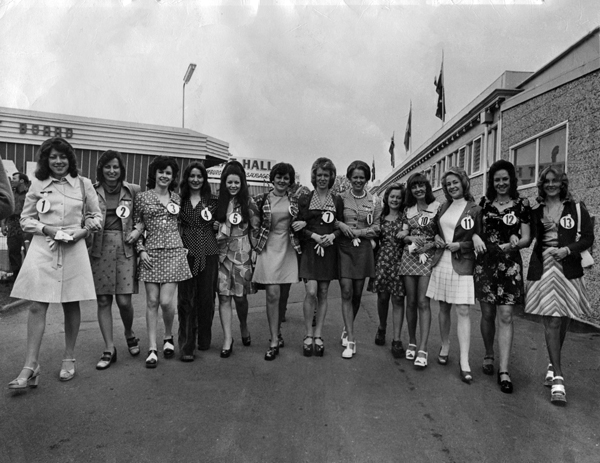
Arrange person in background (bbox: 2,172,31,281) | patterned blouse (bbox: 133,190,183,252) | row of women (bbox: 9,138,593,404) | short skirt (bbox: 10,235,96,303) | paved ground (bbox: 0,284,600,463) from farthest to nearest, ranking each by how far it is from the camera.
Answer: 1. person in background (bbox: 2,172,31,281)
2. patterned blouse (bbox: 133,190,183,252)
3. row of women (bbox: 9,138,593,404)
4. short skirt (bbox: 10,235,96,303)
5. paved ground (bbox: 0,284,600,463)

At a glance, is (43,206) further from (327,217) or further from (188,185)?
(327,217)

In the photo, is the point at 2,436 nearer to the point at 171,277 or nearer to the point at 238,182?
the point at 171,277

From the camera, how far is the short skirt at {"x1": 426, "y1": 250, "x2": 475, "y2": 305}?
4.00 metres

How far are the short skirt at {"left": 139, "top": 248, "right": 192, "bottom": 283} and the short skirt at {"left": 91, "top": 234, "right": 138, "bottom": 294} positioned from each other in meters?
0.13

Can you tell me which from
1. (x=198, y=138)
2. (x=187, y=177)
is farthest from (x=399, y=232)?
(x=198, y=138)

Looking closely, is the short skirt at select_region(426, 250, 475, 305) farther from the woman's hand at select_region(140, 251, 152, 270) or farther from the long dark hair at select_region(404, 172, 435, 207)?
the woman's hand at select_region(140, 251, 152, 270)

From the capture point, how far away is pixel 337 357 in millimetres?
4465

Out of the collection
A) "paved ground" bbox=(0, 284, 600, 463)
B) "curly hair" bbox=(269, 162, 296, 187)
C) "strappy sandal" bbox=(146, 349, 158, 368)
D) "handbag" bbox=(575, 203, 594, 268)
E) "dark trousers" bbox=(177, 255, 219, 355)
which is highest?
"curly hair" bbox=(269, 162, 296, 187)

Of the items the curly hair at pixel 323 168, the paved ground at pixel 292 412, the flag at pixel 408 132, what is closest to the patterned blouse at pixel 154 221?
the paved ground at pixel 292 412

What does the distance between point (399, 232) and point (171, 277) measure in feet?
8.03

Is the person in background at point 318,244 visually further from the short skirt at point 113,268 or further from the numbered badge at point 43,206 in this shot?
the numbered badge at point 43,206

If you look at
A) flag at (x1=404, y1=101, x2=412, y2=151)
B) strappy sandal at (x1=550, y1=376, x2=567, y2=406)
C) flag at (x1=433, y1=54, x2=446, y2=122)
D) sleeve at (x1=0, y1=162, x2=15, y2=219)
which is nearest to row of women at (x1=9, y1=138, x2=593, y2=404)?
strappy sandal at (x1=550, y1=376, x2=567, y2=406)

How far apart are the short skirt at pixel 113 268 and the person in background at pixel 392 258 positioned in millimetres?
2638

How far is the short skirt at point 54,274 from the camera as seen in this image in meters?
3.51
